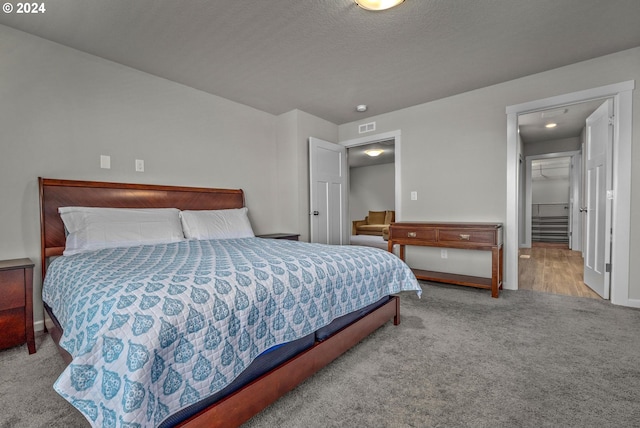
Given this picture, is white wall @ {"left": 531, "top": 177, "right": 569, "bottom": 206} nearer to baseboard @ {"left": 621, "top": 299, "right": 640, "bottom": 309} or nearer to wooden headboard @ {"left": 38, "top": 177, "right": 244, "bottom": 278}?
baseboard @ {"left": 621, "top": 299, "right": 640, "bottom": 309}

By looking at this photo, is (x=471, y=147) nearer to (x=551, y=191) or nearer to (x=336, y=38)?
(x=336, y=38)

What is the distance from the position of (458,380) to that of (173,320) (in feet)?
5.02

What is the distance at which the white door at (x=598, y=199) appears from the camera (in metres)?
2.94

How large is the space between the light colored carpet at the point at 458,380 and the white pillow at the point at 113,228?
0.79 meters

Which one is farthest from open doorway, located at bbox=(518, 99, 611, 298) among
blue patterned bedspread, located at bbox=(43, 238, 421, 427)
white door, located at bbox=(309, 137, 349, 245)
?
blue patterned bedspread, located at bbox=(43, 238, 421, 427)

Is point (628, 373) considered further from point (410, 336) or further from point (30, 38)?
point (30, 38)

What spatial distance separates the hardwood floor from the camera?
3.41 meters

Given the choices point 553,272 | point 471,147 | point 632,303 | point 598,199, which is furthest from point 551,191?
point 632,303

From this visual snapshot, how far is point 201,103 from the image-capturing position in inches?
140

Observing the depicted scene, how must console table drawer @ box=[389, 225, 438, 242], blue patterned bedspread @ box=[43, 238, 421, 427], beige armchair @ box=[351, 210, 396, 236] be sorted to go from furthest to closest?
beige armchair @ box=[351, 210, 396, 236]
console table drawer @ box=[389, 225, 438, 242]
blue patterned bedspread @ box=[43, 238, 421, 427]

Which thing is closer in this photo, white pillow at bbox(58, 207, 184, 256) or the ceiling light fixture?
the ceiling light fixture

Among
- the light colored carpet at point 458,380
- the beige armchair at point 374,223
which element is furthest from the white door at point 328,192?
the beige armchair at point 374,223

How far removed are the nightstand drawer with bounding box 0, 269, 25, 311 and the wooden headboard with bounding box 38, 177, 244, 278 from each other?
0.47 meters

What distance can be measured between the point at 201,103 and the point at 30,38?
1493mm
